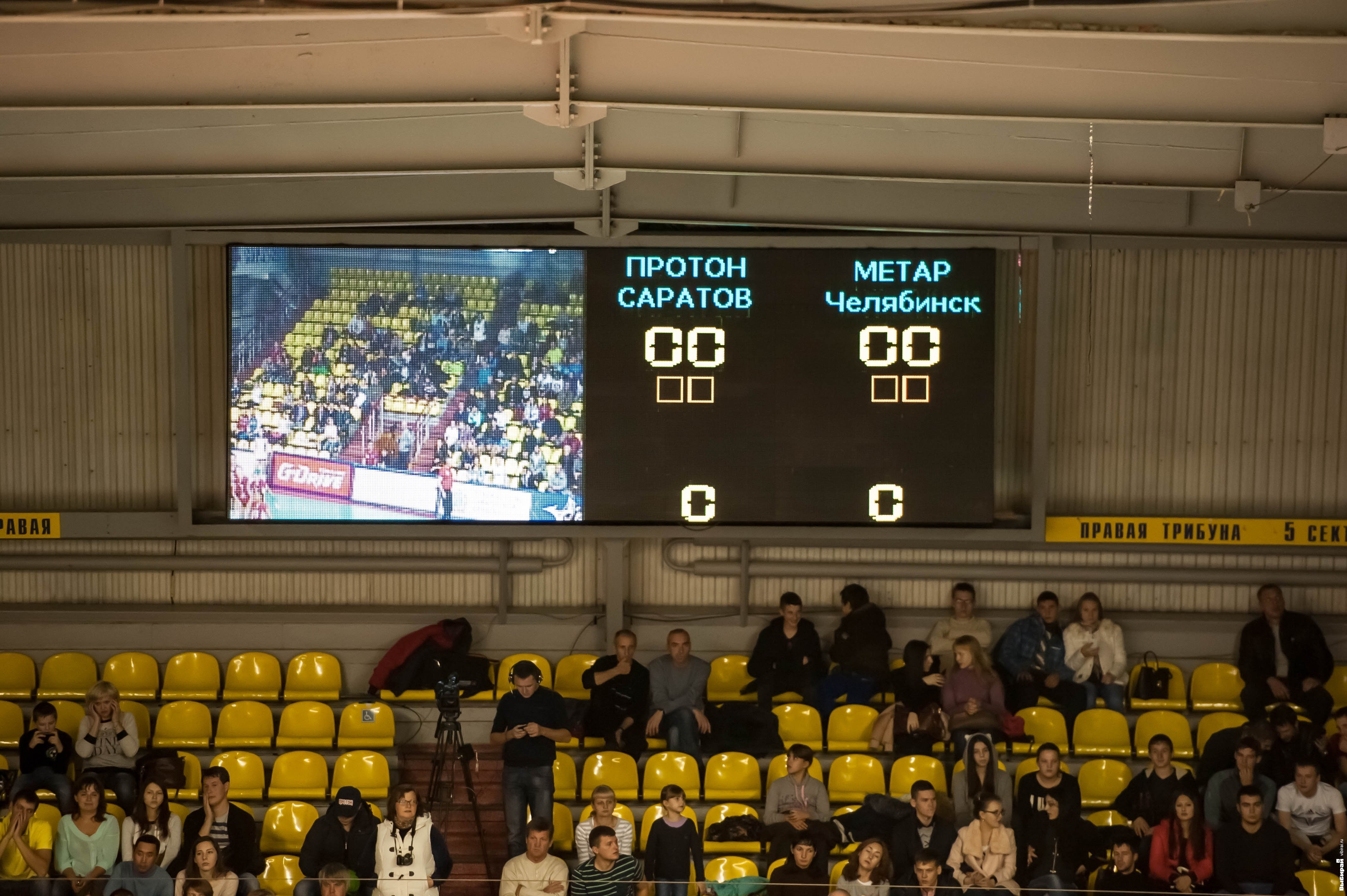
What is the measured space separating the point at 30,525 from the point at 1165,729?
8.53m

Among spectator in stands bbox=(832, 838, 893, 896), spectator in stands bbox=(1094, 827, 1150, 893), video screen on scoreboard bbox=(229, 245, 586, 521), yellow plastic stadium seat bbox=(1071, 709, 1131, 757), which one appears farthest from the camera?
yellow plastic stadium seat bbox=(1071, 709, 1131, 757)

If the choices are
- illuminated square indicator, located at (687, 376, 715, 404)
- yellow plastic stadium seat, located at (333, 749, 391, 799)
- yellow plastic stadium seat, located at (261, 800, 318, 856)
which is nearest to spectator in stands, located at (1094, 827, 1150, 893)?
illuminated square indicator, located at (687, 376, 715, 404)

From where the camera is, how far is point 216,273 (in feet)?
35.7

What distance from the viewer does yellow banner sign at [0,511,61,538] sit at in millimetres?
11008

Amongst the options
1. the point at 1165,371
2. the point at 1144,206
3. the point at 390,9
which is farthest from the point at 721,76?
the point at 1165,371

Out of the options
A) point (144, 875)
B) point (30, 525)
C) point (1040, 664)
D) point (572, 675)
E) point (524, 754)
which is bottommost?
point (144, 875)

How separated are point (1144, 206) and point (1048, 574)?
9.27ft

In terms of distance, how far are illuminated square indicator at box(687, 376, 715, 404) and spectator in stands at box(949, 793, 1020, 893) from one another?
3.17 metres

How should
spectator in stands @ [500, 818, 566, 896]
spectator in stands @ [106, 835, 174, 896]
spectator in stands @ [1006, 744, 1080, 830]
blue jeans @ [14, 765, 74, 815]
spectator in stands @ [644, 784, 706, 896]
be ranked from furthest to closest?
1. blue jeans @ [14, 765, 74, 815]
2. spectator in stands @ [1006, 744, 1080, 830]
3. spectator in stands @ [644, 784, 706, 896]
4. spectator in stands @ [106, 835, 174, 896]
5. spectator in stands @ [500, 818, 566, 896]

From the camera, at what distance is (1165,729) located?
34.7 feet

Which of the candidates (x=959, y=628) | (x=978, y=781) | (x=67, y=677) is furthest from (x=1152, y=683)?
(x=67, y=677)

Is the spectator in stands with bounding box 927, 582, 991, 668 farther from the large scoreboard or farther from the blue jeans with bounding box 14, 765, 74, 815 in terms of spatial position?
the blue jeans with bounding box 14, 765, 74, 815

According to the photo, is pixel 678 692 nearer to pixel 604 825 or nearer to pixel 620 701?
pixel 620 701

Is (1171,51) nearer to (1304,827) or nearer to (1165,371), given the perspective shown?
(1165,371)
